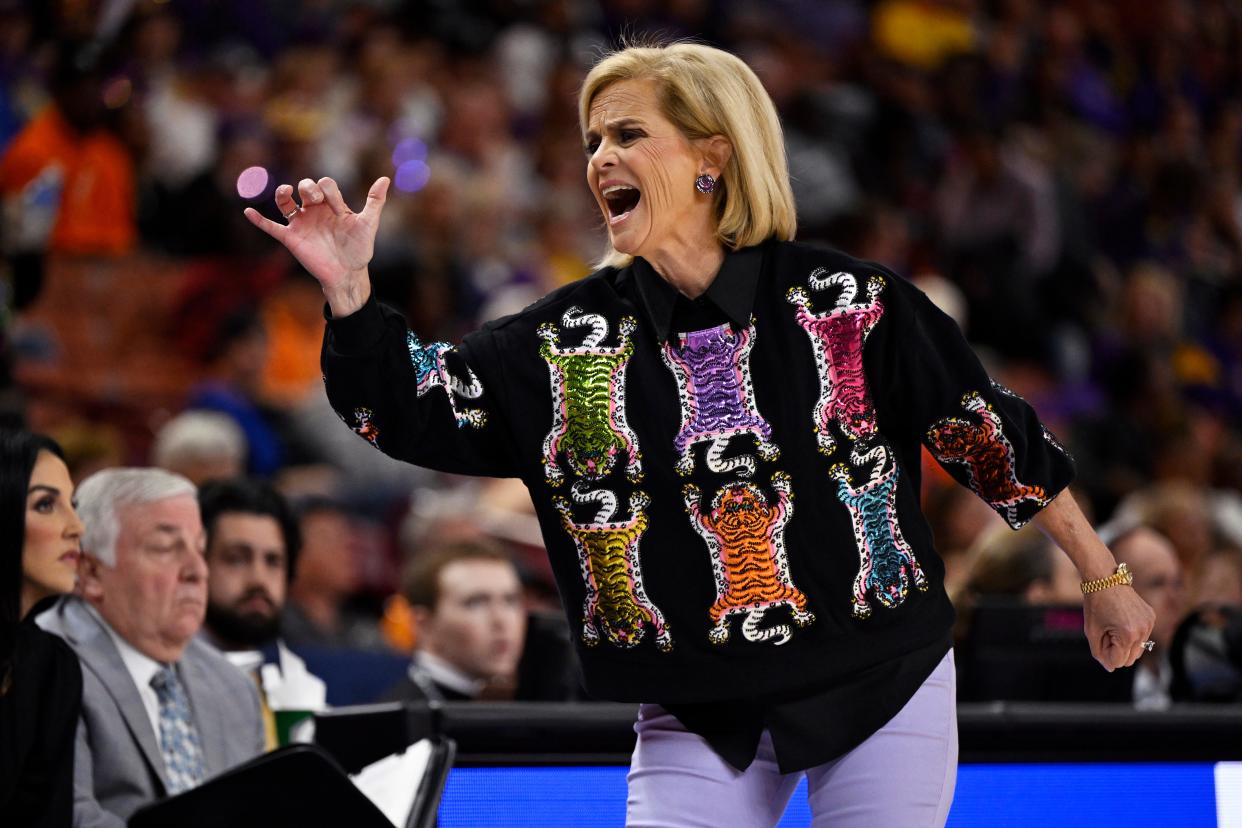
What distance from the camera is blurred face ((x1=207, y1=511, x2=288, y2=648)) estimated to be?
4473mm

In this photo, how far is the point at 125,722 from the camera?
11.1 ft

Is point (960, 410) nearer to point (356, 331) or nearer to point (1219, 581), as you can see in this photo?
point (356, 331)

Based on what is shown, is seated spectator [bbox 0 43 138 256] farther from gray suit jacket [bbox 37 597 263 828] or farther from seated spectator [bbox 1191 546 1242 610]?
seated spectator [bbox 1191 546 1242 610]

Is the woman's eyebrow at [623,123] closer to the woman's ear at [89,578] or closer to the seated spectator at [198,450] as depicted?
the woman's ear at [89,578]

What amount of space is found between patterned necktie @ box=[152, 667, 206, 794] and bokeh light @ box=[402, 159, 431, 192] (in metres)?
4.82

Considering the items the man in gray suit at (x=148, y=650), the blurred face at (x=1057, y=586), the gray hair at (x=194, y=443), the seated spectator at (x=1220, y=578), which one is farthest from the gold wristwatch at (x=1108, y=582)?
the gray hair at (x=194, y=443)

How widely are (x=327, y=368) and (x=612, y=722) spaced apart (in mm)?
1308

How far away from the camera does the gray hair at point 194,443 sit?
5867 mm

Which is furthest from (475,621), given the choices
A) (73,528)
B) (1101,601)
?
(1101,601)

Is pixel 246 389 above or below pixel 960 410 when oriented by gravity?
below

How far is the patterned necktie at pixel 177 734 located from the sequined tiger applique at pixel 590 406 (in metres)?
1.43

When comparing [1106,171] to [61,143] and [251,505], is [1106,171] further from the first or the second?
[251,505]

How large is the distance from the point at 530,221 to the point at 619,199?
20.8 feet

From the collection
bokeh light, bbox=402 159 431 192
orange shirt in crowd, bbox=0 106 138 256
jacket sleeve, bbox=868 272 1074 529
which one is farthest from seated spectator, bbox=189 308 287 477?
jacket sleeve, bbox=868 272 1074 529
